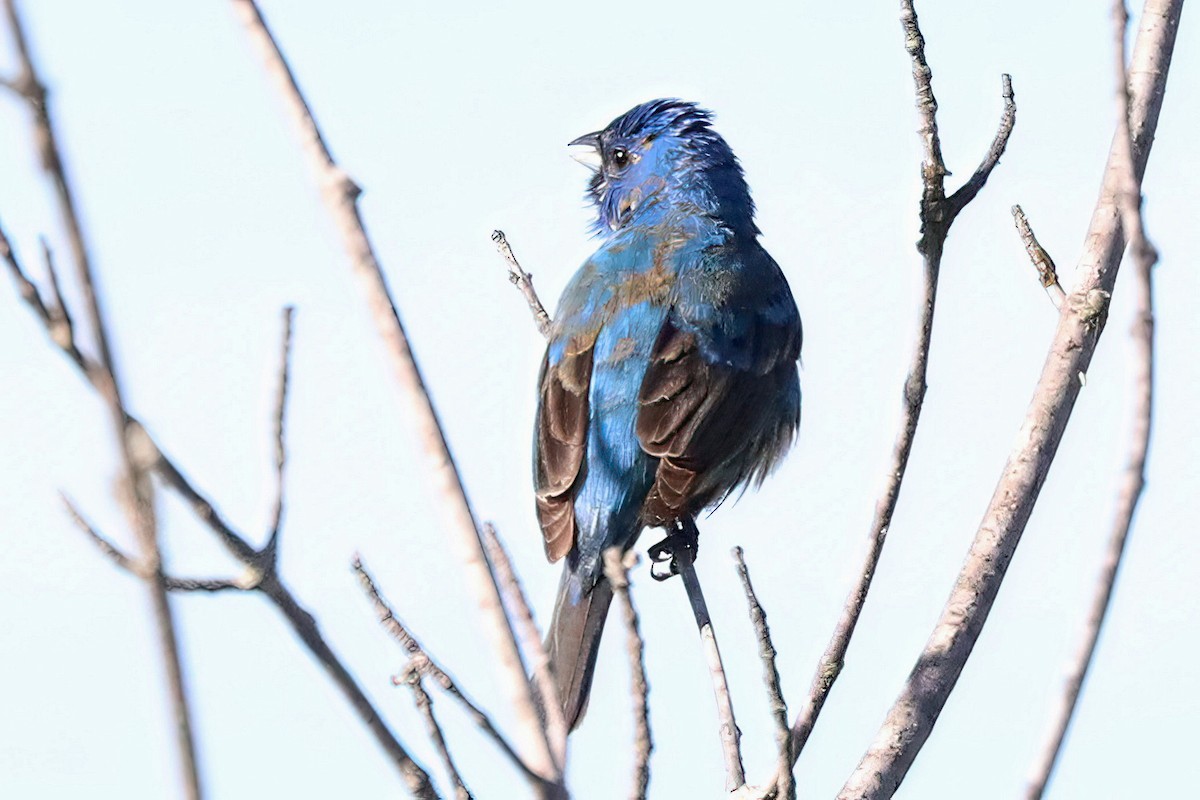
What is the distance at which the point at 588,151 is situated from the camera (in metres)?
7.94

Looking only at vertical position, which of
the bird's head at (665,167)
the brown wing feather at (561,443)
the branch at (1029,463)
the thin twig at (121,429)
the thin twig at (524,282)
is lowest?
the thin twig at (121,429)

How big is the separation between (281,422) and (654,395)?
362 cm

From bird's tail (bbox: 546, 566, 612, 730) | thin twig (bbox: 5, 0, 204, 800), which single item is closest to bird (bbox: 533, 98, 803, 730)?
bird's tail (bbox: 546, 566, 612, 730)

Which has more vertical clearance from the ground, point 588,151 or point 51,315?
point 588,151

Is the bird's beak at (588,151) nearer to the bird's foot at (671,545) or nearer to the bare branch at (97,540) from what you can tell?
the bird's foot at (671,545)

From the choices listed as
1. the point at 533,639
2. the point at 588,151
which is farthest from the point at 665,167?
the point at 533,639

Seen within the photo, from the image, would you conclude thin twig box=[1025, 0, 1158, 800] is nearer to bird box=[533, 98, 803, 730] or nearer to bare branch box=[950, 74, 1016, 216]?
bare branch box=[950, 74, 1016, 216]

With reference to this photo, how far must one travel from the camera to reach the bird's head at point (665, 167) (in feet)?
24.1

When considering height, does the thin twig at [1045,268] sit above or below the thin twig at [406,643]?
above

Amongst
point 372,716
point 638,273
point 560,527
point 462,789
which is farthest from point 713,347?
point 372,716

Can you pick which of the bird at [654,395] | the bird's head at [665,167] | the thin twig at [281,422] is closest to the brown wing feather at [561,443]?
the bird at [654,395]

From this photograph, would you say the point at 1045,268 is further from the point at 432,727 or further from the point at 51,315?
the point at 51,315

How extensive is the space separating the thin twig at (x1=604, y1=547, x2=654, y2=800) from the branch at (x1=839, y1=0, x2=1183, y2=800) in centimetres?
139

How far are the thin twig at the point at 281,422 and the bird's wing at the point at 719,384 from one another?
11.2 feet
